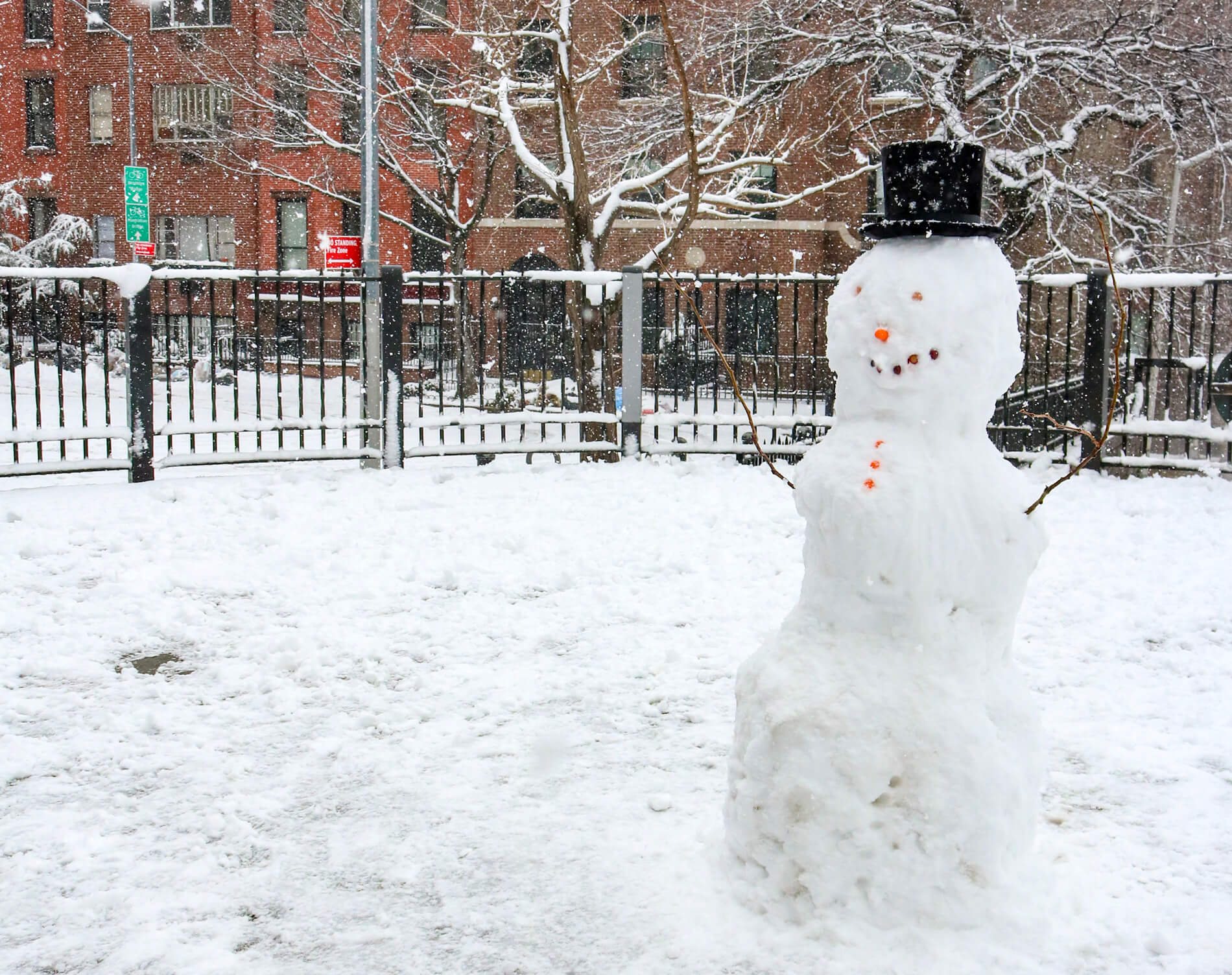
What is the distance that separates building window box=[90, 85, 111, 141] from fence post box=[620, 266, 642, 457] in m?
34.5

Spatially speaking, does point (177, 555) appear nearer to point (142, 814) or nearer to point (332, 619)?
point (332, 619)

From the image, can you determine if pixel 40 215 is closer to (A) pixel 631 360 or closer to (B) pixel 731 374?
(A) pixel 631 360

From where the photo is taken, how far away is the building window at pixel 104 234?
36781 mm

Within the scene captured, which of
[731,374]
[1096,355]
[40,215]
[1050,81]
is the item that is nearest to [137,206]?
[1050,81]

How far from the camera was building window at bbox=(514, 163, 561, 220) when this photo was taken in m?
30.7

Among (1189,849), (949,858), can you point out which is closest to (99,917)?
(949,858)

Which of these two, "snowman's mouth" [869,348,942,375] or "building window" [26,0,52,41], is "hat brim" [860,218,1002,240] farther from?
"building window" [26,0,52,41]

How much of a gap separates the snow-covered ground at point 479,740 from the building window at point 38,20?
3683 centimetres

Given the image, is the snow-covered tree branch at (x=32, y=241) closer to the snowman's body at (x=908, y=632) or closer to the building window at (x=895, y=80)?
the building window at (x=895, y=80)

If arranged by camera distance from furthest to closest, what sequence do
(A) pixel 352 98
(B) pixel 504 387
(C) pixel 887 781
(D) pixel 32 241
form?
(D) pixel 32 241
(A) pixel 352 98
(B) pixel 504 387
(C) pixel 887 781

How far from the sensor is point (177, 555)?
21.8ft

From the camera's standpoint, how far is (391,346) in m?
9.17

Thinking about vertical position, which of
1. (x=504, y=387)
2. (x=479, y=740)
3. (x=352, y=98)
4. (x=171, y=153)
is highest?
(x=171, y=153)

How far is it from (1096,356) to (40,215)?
38.7m
